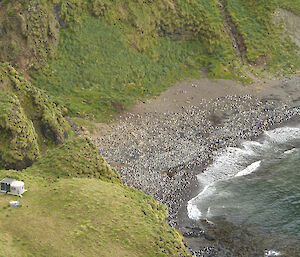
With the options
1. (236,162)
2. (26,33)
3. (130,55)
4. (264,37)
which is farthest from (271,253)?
(264,37)

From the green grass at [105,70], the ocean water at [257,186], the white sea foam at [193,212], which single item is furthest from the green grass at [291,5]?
the white sea foam at [193,212]

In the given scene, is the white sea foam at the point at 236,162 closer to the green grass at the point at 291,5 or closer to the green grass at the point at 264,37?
the green grass at the point at 264,37

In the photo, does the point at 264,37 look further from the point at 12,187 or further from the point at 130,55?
the point at 12,187

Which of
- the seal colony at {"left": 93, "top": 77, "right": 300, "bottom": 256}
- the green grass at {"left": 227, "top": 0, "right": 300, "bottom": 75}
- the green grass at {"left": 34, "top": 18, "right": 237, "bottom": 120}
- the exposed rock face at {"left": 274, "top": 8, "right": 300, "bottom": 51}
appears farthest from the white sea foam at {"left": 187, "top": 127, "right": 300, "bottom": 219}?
the exposed rock face at {"left": 274, "top": 8, "right": 300, "bottom": 51}

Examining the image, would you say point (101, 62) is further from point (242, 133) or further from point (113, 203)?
point (113, 203)

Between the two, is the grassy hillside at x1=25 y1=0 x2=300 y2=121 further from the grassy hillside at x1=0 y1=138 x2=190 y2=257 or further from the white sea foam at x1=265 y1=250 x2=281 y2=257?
the white sea foam at x1=265 y1=250 x2=281 y2=257

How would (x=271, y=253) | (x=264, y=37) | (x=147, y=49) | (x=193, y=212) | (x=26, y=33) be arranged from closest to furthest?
(x=271, y=253) → (x=193, y=212) → (x=26, y=33) → (x=147, y=49) → (x=264, y=37)

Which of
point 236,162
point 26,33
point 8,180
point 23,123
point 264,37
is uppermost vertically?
point 26,33
